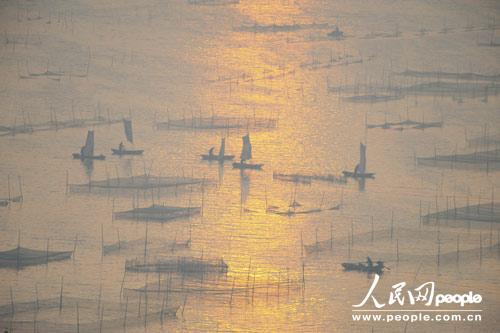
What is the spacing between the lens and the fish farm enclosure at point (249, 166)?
8.20 m

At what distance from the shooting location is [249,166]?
8.59 meters

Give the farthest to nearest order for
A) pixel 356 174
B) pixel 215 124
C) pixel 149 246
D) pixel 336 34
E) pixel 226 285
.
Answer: pixel 336 34 → pixel 215 124 → pixel 356 174 → pixel 149 246 → pixel 226 285

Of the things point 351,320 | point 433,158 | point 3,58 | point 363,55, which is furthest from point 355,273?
point 3,58

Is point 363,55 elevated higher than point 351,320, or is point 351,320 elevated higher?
point 363,55

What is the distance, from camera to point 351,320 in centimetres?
816

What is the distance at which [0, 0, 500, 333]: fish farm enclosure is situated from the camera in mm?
8195

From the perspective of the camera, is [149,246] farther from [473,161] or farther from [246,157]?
[473,161]

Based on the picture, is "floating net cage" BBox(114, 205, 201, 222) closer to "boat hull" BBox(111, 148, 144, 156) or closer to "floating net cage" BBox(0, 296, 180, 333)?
"boat hull" BBox(111, 148, 144, 156)

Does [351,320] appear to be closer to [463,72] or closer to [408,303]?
[408,303]

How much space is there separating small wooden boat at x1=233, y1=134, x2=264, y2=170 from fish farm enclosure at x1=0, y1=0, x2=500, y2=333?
0.03ft

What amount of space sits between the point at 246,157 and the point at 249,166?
0.08 m

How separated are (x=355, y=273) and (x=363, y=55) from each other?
66.5 inches

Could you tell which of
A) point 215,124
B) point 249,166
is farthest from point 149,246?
point 215,124

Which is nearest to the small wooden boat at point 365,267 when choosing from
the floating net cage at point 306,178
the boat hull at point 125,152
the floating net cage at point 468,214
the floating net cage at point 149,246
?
the floating net cage at point 468,214
